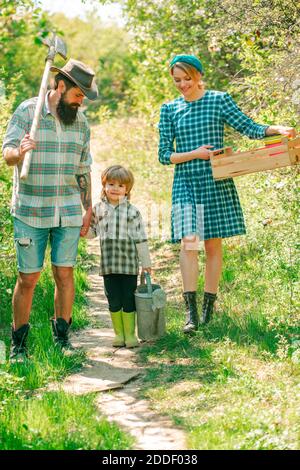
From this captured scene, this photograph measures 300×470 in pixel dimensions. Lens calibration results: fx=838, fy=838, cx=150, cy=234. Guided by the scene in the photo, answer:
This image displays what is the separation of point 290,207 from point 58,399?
2512 mm

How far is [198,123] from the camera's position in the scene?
577 centimetres

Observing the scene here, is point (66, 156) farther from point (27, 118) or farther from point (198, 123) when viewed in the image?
point (198, 123)

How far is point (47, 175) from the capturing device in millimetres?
5324

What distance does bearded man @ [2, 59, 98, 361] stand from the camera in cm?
529

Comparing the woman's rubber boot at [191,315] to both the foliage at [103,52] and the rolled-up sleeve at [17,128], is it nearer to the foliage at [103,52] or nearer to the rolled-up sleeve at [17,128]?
the rolled-up sleeve at [17,128]

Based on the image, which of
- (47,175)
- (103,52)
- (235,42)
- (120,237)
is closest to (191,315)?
(120,237)

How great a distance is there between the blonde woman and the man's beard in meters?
0.79

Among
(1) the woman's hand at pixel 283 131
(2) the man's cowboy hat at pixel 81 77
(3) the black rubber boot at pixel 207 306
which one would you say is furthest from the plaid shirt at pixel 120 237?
(1) the woman's hand at pixel 283 131

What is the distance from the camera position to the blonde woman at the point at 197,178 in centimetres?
573

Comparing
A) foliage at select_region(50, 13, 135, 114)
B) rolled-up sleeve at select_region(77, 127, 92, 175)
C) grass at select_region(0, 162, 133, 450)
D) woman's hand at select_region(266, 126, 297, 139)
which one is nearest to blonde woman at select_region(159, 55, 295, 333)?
woman's hand at select_region(266, 126, 297, 139)

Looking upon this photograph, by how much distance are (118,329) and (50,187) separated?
A: 1.17 metres

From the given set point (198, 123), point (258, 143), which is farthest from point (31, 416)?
point (258, 143)

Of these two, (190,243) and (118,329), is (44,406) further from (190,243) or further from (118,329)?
(190,243)

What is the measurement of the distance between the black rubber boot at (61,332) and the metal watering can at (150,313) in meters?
0.50
